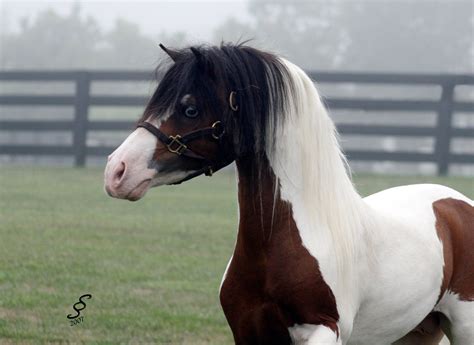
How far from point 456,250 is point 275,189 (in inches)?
42.3

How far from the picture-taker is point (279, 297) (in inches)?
153

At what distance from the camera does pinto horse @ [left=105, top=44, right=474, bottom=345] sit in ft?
A: 12.7

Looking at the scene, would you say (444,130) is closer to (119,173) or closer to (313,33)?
(119,173)

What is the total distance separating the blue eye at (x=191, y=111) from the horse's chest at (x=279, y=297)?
607 millimetres

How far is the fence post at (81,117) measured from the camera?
17.2 m

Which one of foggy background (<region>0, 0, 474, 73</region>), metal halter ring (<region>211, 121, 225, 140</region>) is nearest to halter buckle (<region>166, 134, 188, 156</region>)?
metal halter ring (<region>211, 121, 225, 140</region>)

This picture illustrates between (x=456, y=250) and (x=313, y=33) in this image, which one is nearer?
(x=456, y=250)

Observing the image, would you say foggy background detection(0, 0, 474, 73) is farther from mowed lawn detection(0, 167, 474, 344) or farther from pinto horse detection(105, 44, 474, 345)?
pinto horse detection(105, 44, 474, 345)

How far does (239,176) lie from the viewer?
4098 millimetres

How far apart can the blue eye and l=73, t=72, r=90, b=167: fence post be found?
1345 centimetres

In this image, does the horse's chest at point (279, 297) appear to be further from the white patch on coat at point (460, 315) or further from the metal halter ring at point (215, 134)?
the white patch on coat at point (460, 315)

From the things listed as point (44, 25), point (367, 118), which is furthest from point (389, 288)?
point (44, 25)
